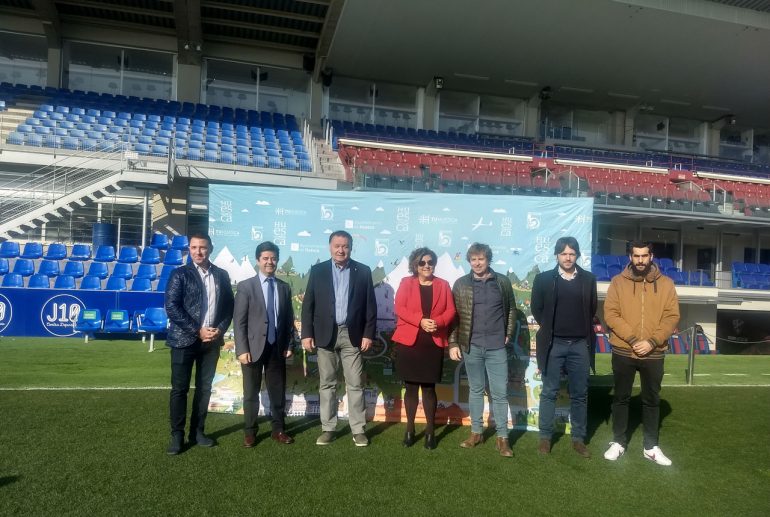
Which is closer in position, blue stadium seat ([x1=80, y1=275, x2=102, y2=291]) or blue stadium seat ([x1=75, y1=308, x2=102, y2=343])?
blue stadium seat ([x1=75, y1=308, x2=102, y2=343])

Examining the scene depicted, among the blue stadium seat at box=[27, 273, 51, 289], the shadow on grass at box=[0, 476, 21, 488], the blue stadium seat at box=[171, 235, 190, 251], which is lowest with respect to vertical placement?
the shadow on grass at box=[0, 476, 21, 488]

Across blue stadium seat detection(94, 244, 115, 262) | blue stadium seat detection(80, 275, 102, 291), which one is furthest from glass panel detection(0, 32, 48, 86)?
blue stadium seat detection(80, 275, 102, 291)

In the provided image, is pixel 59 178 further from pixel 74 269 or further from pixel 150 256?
pixel 150 256

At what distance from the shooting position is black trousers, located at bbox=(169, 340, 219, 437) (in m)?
4.26

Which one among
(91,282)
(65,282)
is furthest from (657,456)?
(65,282)

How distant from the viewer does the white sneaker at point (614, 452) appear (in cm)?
446

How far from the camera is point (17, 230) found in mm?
12516

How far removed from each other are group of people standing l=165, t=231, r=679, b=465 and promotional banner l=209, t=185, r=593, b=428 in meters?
0.73

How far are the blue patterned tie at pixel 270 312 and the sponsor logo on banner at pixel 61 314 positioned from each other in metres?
7.48

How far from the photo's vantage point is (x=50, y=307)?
1020cm

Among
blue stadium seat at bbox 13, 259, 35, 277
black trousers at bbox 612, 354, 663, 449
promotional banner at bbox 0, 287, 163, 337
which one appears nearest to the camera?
black trousers at bbox 612, 354, 663, 449

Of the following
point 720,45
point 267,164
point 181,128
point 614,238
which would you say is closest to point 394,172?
point 267,164

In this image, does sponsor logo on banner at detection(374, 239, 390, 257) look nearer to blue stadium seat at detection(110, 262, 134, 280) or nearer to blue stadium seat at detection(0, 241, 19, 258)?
blue stadium seat at detection(110, 262, 134, 280)

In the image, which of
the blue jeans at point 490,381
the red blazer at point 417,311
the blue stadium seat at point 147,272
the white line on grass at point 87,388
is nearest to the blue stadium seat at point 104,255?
the blue stadium seat at point 147,272
